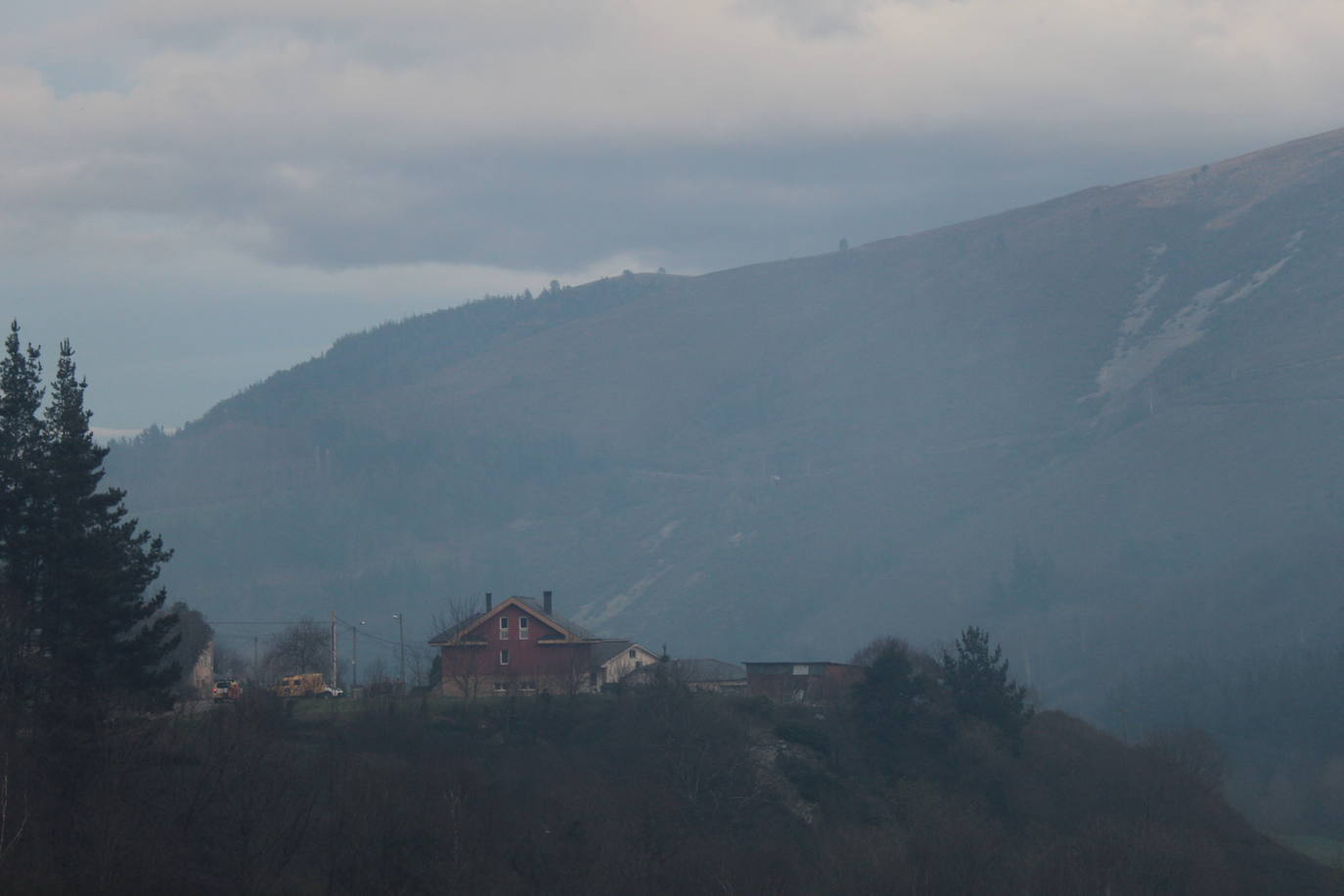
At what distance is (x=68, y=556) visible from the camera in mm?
49938

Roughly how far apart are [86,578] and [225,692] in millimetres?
29874

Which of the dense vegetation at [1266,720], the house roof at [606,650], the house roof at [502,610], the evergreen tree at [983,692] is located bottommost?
the dense vegetation at [1266,720]

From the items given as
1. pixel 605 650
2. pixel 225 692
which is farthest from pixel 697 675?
pixel 225 692

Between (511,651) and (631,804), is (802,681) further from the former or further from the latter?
(631,804)

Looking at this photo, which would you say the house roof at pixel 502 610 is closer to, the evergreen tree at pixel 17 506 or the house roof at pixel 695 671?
the house roof at pixel 695 671

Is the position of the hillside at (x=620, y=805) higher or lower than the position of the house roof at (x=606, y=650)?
lower

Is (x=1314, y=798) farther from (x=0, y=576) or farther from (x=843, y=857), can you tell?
(x=0, y=576)

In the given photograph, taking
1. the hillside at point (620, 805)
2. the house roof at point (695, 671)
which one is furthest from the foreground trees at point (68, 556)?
the house roof at point (695, 671)

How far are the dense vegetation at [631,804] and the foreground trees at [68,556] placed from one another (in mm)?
3092

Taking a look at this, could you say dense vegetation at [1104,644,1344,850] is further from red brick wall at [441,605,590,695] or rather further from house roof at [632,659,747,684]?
red brick wall at [441,605,590,695]

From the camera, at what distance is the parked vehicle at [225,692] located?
69.7 meters

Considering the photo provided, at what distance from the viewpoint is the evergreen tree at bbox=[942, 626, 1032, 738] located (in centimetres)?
8150

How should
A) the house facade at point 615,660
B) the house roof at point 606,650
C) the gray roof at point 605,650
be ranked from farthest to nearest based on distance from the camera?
the house roof at point 606,650 < the gray roof at point 605,650 < the house facade at point 615,660

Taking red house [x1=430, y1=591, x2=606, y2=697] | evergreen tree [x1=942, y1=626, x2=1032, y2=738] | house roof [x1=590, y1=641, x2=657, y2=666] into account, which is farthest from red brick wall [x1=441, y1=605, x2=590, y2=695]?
evergreen tree [x1=942, y1=626, x2=1032, y2=738]
